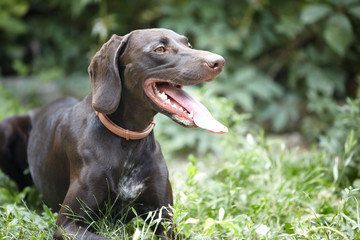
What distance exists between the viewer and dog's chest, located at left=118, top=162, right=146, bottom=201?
2.62m

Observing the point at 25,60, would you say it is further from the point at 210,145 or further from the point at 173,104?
the point at 173,104

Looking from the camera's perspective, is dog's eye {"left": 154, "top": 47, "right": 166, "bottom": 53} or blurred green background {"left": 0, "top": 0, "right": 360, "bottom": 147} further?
blurred green background {"left": 0, "top": 0, "right": 360, "bottom": 147}

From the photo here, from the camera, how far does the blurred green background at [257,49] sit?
21.5ft

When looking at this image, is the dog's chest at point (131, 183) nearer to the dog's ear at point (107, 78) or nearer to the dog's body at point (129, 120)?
the dog's body at point (129, 120)

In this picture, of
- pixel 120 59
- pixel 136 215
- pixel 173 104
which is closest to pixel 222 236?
pixel 136 215

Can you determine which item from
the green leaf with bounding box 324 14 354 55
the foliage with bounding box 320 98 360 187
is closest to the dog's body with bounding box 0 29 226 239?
the foliage with bounding box 320 98 360 187

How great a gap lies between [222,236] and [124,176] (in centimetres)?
71

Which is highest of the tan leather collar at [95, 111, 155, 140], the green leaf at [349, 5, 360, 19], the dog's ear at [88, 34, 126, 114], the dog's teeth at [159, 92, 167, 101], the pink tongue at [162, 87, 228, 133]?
the dog's ear at [88, 34, 126, 114]

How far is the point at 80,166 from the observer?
258cm

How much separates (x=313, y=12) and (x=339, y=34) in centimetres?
49

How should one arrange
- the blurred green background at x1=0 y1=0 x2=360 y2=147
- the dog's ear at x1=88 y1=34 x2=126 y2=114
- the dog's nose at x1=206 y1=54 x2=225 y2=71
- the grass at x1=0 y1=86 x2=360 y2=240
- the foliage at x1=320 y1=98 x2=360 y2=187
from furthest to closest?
the blurred green background at x1=0 y1=0 x2=360 y2=147 < the foliage at x1=320 y1=98 x2=360 y2=187 < the grass at x1=0 y1=86 x2=360 y2=240 < the dog's ear at x1=88 y1=34 x2=126 y2=114 < the dog's nose at x1=206 y1=54 x2=225 y2=71

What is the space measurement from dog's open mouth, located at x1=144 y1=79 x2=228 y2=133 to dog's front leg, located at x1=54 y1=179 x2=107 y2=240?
0.62 m

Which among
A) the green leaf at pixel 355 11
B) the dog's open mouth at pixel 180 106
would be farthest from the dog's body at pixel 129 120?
the green leaf at pixel 355 11

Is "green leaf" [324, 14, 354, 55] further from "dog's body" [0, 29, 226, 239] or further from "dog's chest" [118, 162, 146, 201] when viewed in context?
"dog's chest" [118, 162, 146, 201]
